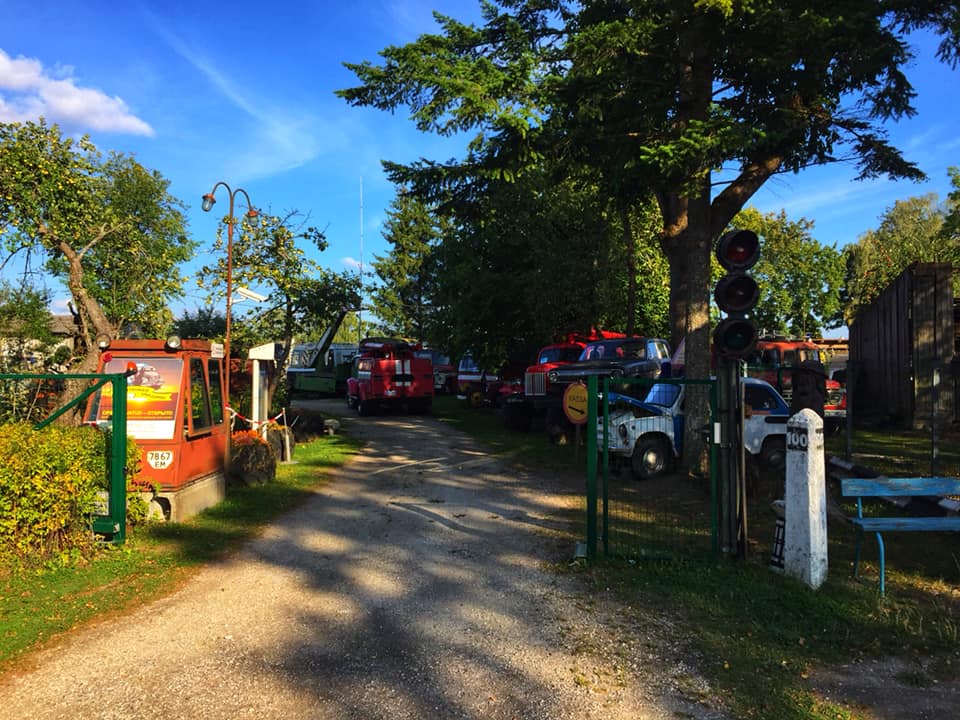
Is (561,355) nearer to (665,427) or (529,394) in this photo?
(529,394)

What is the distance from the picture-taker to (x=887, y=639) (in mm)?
4906

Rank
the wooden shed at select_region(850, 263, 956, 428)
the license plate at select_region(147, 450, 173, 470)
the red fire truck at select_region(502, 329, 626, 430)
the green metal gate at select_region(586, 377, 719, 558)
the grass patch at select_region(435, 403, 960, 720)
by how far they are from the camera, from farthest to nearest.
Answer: the red fire truck at select_region(502, 329, 626, 430)
the wooden shed at select_region(850, 263, 956, 428)
the license plate at select_region(147, 450, 173, 470)
the green metal gate at select_region(586, 377, 719, 558)
the grass patch at select_region(435, 403, 960, 720)

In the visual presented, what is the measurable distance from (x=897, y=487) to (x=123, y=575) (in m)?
7.18

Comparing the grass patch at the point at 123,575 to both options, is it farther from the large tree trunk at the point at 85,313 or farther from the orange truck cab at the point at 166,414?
the large tree trunk at the point at 85,313

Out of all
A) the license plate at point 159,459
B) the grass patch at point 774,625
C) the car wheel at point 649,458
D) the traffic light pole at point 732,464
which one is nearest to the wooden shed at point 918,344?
the car wheel at point 649,458

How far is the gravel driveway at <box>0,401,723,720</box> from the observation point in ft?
12.8

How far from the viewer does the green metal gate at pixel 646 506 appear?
22.4ft

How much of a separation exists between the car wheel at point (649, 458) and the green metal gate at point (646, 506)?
13 cm

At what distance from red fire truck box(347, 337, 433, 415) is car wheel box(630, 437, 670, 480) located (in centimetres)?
1359

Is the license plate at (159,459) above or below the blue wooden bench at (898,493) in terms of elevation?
above

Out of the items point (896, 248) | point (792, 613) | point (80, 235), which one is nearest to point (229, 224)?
point (80, 235)

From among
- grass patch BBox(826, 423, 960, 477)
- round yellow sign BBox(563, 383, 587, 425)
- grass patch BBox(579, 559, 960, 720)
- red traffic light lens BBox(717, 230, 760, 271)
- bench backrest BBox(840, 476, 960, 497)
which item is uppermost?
red traffic light lens BBox(717, 230, 760, 271)

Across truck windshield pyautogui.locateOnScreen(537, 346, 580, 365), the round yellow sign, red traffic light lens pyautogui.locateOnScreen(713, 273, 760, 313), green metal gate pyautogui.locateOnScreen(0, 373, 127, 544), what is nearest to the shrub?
green metal gate pyautogui.locateOnScreen(0, 373, 127, 544)

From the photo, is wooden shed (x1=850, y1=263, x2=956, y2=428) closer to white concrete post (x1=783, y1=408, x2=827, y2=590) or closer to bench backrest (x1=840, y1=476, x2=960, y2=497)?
bench backrest (x1=840, y1=476, x2=960, y2=497)
